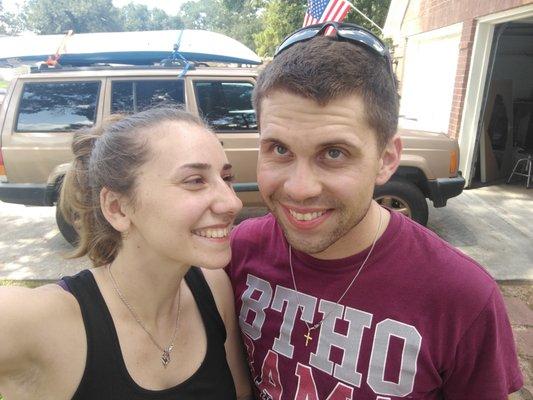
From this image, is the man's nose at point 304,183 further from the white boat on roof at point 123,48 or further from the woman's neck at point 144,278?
the white boat on roof at point 123,48

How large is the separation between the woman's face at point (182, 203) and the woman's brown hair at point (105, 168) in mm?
46

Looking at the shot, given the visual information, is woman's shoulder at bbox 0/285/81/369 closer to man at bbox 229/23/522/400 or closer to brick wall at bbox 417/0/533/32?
man at bbox 229/23/522/400

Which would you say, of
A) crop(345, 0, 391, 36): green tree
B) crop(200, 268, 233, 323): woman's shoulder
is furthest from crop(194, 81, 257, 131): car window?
crop(345, 0, 391, 36): green tree

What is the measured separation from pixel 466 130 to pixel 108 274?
23.2ft

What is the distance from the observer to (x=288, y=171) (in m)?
1.28

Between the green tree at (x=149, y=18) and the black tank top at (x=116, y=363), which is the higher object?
the green tree at (x=149, y=18)

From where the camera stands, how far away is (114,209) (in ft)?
4.77

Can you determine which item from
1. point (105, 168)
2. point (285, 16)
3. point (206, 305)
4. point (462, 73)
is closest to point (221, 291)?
point (206, 305)

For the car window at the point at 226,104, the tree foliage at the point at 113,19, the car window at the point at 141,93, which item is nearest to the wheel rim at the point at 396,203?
the car window at the point at 226,104

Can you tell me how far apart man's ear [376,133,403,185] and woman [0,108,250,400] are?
1.60 feet

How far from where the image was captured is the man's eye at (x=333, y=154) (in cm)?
124

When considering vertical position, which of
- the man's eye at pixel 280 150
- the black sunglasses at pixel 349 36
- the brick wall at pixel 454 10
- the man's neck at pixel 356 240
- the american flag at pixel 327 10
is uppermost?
the brick wall at pixel 454 10

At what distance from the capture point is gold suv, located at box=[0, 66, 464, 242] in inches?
173

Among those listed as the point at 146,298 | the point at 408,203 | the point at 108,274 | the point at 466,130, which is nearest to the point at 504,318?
the point at 146,298
